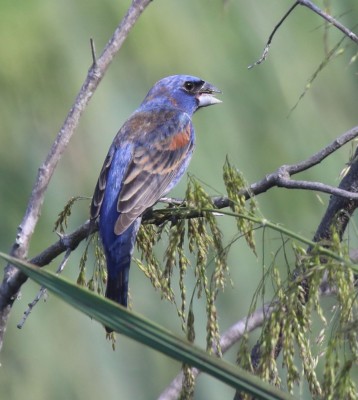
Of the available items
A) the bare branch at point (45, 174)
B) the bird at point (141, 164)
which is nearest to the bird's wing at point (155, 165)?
the bird at point (141, 164)

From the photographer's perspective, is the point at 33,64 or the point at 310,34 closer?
the point at 33,64

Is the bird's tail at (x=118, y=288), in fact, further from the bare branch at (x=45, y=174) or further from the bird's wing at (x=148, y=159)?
the bare branch at (x=45, y=174)

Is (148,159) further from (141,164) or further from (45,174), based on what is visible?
(45,174)

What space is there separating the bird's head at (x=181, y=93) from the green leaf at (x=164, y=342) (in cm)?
287

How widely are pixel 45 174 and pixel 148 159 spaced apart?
59.3 inches

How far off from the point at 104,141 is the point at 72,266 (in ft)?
2.35

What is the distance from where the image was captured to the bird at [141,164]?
324cm

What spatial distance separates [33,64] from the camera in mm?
4312

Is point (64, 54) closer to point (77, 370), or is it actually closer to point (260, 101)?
point (260, 101)

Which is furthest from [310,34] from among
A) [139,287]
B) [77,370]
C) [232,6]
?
[77,370]

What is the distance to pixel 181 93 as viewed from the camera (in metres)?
4.49

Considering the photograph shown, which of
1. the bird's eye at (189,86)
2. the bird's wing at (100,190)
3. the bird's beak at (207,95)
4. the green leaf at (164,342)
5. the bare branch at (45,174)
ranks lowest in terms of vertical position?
the green leaf at (164,342)

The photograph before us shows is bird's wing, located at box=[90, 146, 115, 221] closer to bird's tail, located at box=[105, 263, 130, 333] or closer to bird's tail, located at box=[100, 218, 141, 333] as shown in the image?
bird's tail, located at box=[100, 218, 141, 333]

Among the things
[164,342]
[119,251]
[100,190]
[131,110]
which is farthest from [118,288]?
[131,110]
